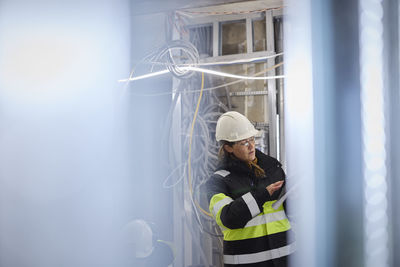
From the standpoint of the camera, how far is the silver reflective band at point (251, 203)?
0.95m

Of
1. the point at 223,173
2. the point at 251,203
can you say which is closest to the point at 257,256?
the point at 251,203

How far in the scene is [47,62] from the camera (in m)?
1.09

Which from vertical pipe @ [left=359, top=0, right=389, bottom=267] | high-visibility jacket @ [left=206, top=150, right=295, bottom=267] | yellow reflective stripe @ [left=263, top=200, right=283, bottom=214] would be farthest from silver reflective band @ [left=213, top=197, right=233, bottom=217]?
vertical pipe @ [left=359, top=0, right=389, bottom=267]

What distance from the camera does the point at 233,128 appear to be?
3.18 feet

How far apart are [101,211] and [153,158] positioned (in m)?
0.25

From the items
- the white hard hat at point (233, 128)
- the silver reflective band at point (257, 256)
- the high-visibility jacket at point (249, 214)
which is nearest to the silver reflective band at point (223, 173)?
the high-visibility jacket at point (249, 214)

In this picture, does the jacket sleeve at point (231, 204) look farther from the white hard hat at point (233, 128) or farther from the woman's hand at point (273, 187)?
the white hard hat at point (233, 128)

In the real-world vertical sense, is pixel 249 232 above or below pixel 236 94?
below

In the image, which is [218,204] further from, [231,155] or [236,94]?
[236,94]

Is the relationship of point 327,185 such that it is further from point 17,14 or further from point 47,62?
point 17,14

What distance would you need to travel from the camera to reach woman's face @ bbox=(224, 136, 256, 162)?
3.10ft

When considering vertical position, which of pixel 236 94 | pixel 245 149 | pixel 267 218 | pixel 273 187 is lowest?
pixel 267 218

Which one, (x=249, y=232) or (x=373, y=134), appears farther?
(x=249, y=232)

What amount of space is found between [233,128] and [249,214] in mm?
278
